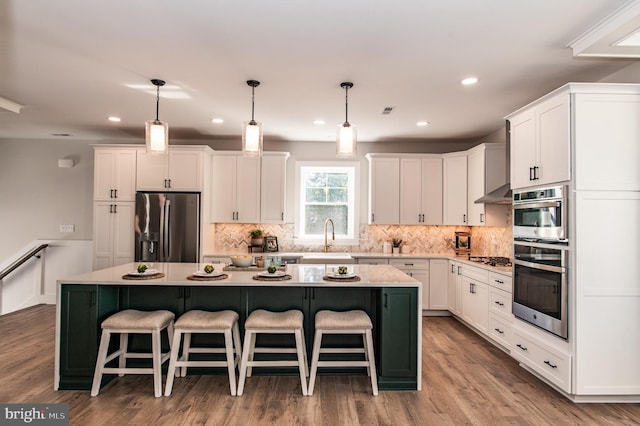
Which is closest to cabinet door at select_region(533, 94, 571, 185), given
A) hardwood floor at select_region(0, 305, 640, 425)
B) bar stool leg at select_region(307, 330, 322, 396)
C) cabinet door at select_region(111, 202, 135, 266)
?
hardwood floor at select_region(0, 305, 640, 425)

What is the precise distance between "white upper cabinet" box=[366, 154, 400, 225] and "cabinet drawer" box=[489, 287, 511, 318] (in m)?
1.89

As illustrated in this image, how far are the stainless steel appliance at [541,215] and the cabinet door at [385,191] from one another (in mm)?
2296

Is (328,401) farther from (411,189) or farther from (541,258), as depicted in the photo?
(411,189)

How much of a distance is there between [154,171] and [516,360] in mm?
4935

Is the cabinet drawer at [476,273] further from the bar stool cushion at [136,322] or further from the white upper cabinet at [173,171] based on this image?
the white upper cabinet at [173,171]

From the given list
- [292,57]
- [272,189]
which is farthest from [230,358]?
[272,189]

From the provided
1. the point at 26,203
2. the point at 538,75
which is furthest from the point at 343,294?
the point at 26,203

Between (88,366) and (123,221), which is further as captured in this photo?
(123,221)

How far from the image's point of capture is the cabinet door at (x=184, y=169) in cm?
525

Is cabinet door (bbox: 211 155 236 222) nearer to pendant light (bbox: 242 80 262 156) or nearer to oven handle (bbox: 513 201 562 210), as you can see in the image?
pendant light (bbox: 242 80 262 156)

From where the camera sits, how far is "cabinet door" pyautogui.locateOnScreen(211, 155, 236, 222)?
18.4ft

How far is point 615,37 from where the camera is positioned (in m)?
2.40

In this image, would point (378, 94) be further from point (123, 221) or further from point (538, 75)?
point (123, 221)

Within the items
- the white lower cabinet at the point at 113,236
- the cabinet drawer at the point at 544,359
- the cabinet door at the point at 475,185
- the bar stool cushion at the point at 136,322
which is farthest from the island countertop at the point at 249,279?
the cabinet door at the point at 475,185
